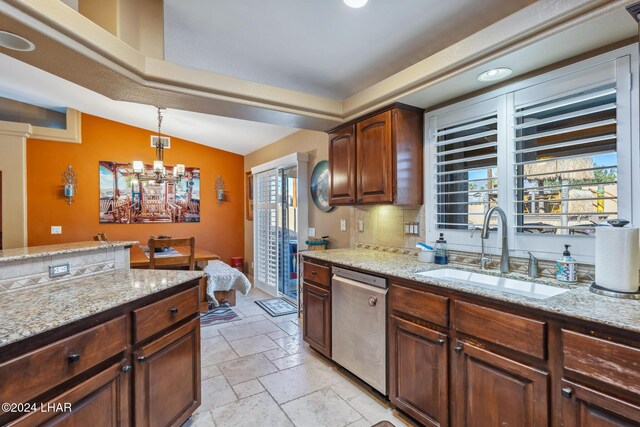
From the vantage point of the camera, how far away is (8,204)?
4824mm

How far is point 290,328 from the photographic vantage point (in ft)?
11.8

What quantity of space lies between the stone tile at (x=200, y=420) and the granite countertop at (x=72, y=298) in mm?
946

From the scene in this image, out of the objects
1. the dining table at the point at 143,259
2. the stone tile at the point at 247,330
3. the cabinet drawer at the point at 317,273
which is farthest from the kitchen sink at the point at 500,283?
the dining table at the point at 143,259

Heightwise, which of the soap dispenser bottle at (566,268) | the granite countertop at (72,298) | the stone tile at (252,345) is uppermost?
the soap dispenser bottle at (566,268)

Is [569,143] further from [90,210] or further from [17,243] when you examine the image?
[17,243]

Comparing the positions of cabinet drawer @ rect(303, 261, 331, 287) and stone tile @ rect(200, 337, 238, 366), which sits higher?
cabinet drawer @ rect(303, 261, 331, 287)

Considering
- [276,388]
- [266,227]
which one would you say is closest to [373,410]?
[276,388]

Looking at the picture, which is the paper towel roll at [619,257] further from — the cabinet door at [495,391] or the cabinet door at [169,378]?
the cabinet door at [169,378]

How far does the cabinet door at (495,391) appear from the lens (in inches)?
53.2

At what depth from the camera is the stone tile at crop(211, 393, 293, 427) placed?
198 cm

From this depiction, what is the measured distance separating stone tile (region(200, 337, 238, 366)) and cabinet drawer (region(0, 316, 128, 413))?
1.56 m

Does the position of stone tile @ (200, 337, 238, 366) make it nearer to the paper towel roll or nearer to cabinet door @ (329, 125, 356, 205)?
cabinet door @ (329, 125, 356, 205)

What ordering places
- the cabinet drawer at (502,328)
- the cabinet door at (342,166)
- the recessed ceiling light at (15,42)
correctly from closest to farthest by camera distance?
1. the cabinet drawer at (502,328)
2. the recessed ceiling light at (15,42)
3. the cabinet door at (342,166)

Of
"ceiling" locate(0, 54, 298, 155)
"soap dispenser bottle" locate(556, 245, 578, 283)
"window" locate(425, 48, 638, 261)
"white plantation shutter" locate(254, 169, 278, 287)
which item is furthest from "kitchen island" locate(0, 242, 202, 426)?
"ceiling" locate(0, 54, 298, 155)
